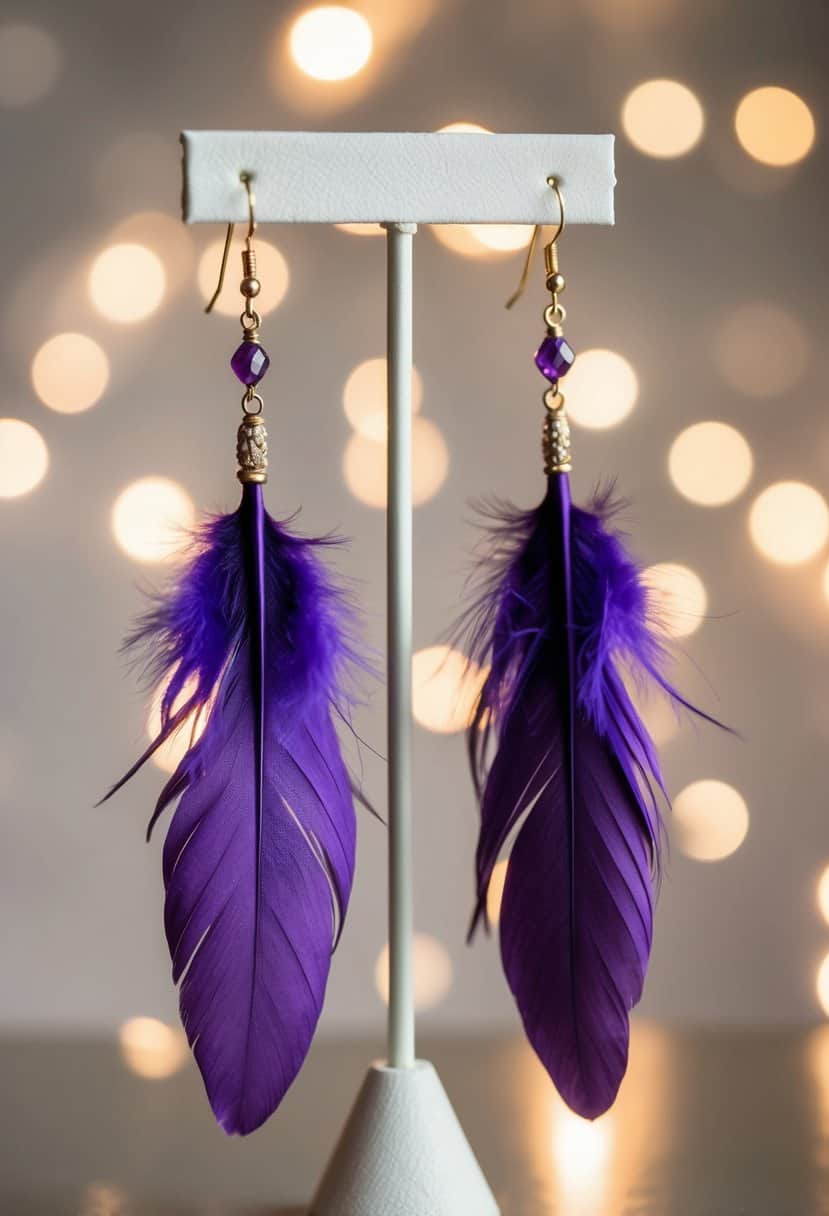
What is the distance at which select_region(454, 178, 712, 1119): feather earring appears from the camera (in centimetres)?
63

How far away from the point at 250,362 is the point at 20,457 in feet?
1.52

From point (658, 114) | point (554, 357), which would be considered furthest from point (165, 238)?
point (554, 357)

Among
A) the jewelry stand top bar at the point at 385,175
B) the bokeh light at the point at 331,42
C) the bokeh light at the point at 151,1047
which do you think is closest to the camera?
the jewelry stand top bar at the point at 385,175

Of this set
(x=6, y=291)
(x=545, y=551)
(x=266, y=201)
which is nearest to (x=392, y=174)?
(x=266, y=201)

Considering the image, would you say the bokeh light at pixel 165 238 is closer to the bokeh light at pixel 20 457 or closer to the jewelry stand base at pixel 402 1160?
the bokeh light at pixel 20 457

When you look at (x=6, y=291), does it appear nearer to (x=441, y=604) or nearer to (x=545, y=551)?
(x=441, y=604)

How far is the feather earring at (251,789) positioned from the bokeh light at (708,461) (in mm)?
477

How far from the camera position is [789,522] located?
3.49 feet

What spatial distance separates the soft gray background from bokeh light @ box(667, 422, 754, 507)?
0.01m

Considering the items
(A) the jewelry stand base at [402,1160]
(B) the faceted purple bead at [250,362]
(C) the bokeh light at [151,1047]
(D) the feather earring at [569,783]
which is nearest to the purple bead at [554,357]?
(D) the feather earring at [569,783]

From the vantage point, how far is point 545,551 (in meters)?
0.65

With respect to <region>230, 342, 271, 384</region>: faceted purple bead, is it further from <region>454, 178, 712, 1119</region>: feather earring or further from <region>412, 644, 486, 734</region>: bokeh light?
<region>412, 644, 486, 734</region>: bokeh light

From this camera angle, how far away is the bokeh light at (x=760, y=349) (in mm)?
1050

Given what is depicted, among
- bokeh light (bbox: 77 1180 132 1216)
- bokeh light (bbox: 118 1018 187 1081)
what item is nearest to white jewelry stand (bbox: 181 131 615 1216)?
bokeh light (bbox: 77 1180 132 1216)
